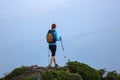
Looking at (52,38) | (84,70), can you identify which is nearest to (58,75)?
(52,38)

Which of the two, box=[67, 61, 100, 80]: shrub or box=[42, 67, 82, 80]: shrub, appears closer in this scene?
box=[42, 67, 82, 80]: shrub

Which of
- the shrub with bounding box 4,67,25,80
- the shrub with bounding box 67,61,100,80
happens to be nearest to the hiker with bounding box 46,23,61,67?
the shrub with bounding box 67,61,100,80

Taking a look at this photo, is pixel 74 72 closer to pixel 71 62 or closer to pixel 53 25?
pixel 71 62

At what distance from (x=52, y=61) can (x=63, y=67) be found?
0.85 metres

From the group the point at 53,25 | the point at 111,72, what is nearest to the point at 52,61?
the point at 53,25

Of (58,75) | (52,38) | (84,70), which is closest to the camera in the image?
(58,75)

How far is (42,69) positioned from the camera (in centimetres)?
1900

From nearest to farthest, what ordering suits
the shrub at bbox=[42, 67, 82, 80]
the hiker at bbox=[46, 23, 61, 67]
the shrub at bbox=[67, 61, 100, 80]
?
the shrub at bbox=[42, 67, 82, 80], the hiker at bbox=[46, 23, 61, 67], the shrub at bbox=[67, 61, 100, 80]

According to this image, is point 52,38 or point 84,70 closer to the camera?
point 52,38

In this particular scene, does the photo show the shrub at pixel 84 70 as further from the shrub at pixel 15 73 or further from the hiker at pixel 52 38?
the shrub at pixel 15 73

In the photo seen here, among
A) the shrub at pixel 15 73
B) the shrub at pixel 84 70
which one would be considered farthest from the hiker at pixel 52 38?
the shrub at pixel 15 73

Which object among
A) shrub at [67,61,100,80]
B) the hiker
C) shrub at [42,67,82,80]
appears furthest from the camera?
shrub at [67,61,100,80]

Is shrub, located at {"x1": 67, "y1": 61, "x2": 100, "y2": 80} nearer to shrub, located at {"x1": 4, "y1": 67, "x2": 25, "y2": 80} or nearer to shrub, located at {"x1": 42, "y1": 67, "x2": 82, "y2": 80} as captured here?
shrub, located at {"x1": 42, "y1": 67, "x2": 82, "y2": 80}

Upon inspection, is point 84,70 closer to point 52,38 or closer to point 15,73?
point 52,38
